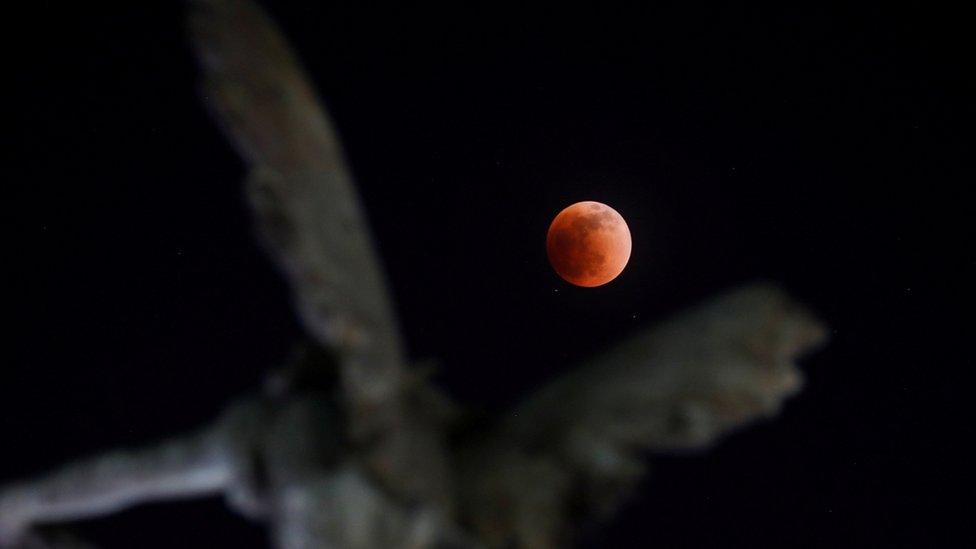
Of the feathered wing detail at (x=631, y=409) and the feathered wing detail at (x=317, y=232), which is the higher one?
the feathered wing detail at (x=317, y=232)

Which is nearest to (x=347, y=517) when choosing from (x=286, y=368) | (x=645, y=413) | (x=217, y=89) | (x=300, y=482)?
(x=300, y=482)

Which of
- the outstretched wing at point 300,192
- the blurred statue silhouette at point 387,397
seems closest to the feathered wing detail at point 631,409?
the blurred statue silhouette at point 387,397

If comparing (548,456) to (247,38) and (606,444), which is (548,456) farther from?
(247,38)

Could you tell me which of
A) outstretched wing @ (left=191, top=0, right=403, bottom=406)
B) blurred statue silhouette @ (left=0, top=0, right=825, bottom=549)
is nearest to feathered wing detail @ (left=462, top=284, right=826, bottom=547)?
blurred statue silhouette @ (left=0, top=0, right=825, bottom=549)

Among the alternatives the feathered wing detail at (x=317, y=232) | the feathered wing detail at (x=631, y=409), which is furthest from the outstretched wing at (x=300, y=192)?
the feathered wing detail at (x=631, y=409)

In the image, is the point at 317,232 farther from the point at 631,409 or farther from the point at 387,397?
the point at 631,409

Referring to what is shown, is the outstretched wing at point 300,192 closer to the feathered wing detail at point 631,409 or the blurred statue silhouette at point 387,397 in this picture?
the blurred statue silhouette at point 387,397
